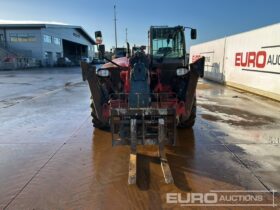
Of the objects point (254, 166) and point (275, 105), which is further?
point (275, 105)

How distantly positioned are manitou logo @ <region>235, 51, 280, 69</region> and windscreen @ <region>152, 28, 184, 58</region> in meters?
5.48

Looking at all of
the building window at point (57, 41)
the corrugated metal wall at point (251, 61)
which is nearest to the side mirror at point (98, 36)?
the corrugated metal wall at point (251, 61)

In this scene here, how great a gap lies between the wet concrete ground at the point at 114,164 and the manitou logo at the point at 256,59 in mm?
4416

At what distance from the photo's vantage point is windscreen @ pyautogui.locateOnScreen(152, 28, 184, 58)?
746cm

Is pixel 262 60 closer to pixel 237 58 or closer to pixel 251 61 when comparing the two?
pixel 251 61

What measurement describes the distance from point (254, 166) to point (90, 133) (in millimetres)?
3660

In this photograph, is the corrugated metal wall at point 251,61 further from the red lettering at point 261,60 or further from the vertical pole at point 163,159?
the vertical pole at point 163,159

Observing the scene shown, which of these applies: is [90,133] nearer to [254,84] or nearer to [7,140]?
[7,140]

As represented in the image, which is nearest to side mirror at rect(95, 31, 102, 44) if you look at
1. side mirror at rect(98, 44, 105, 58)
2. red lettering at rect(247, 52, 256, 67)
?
side mirror at rect(98, 44, 105, 58)

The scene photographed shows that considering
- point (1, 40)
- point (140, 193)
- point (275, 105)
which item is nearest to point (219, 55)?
point (275, 105)

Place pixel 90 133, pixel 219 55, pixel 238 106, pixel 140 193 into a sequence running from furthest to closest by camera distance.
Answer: pixel 219 55
pixel 238 106
pixel 90 133
pixel 140 193

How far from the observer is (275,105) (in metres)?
9.95

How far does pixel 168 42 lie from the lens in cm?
782

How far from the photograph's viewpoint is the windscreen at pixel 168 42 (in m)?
7.46
